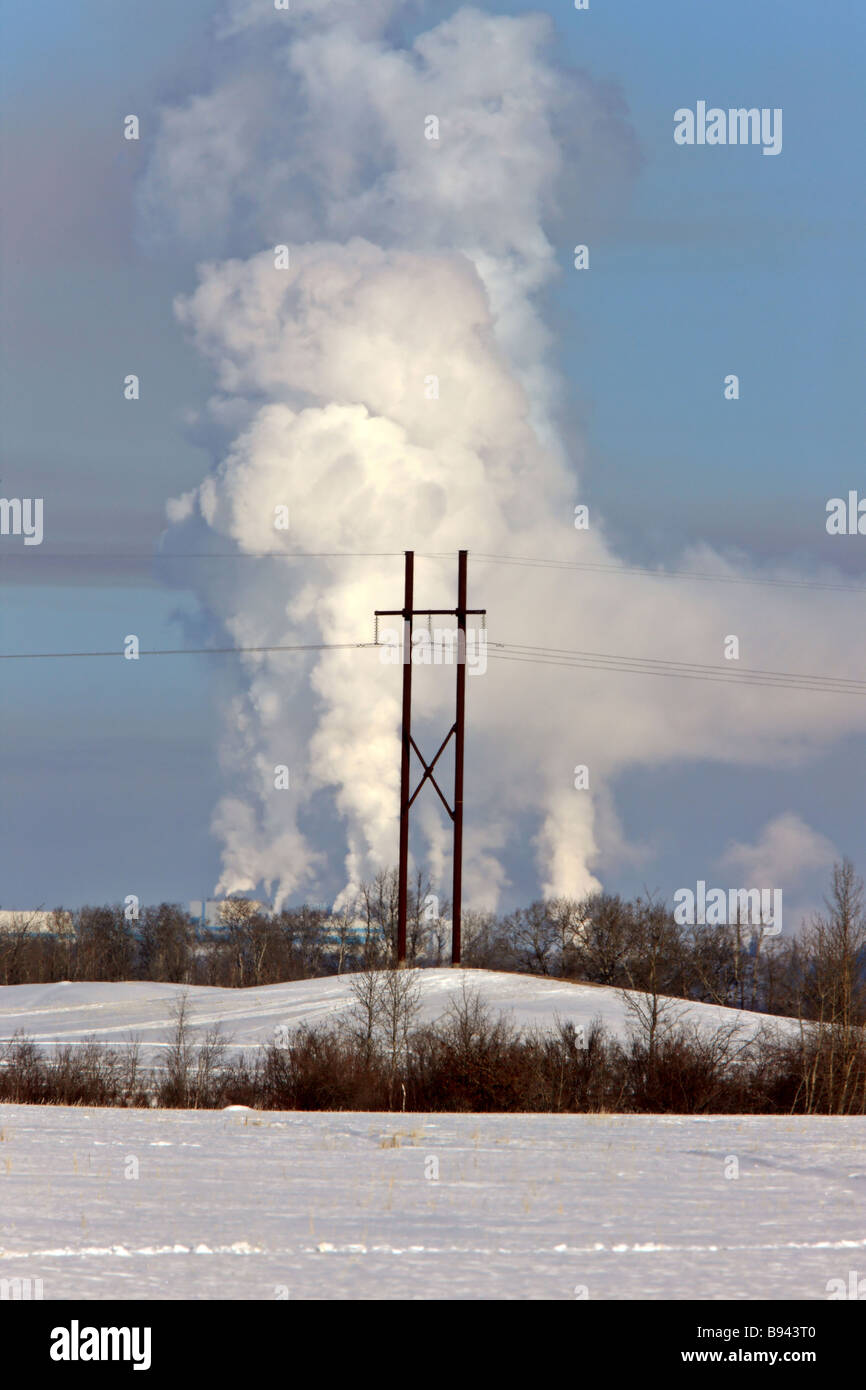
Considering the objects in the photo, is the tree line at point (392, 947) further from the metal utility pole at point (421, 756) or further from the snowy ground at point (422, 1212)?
the snowy ground at point (422, 1212)

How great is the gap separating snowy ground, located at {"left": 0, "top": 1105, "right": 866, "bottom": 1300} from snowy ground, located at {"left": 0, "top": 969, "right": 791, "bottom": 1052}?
27.1 m

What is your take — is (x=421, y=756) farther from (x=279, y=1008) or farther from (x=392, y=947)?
(x=392, y=947)

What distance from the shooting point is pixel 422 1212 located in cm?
1523

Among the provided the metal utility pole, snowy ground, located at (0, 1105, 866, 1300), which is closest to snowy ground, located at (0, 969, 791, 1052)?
the metal utility pole

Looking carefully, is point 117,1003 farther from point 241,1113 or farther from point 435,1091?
point 241,1113

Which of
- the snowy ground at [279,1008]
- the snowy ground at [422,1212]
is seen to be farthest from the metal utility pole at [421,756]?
the snowy ground at [422,1212]

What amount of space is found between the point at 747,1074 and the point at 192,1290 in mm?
38478

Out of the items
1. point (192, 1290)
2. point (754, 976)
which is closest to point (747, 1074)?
point (192, 1290)

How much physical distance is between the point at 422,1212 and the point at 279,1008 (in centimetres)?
4176

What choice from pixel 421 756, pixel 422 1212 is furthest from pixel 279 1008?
pixel 422 1212

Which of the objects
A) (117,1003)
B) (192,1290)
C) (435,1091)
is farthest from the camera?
(117,1003)

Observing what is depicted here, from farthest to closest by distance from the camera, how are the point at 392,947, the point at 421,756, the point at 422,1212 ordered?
the point at 392,947, the point at 421,756, the point at 422,1212
